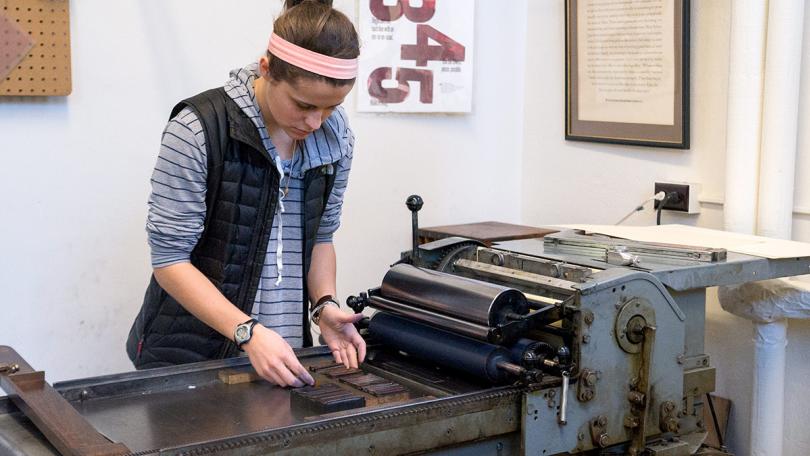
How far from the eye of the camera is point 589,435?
1.73 metres

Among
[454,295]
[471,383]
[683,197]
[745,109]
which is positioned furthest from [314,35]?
[683,197]

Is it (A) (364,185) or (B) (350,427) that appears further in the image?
(A) (364,185)

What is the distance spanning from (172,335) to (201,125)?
455 mm

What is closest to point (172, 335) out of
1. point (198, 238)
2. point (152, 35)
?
point (198, 238)

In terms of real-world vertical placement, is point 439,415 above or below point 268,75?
below

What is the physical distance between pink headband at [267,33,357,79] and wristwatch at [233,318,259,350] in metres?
0.46

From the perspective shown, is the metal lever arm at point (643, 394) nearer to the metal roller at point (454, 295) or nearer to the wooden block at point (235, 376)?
the metal roller at point (454, 295)

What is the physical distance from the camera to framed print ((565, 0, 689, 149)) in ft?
9.50

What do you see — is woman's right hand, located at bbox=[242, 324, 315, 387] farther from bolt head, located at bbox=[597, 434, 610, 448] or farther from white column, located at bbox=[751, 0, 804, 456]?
white column, located at bbox=[751, 0, 804, 456]

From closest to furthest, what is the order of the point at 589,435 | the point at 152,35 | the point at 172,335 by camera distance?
the point at 589,435 → the point at 172,335 → the point at 152,35

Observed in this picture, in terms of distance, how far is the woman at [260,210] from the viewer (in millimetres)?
1767

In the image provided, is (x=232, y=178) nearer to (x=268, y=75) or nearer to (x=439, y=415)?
(x=268, y=75)

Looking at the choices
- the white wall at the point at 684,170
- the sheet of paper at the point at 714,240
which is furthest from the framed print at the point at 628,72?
the sheet of paper at the point at 714,240

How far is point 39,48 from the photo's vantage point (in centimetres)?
258
